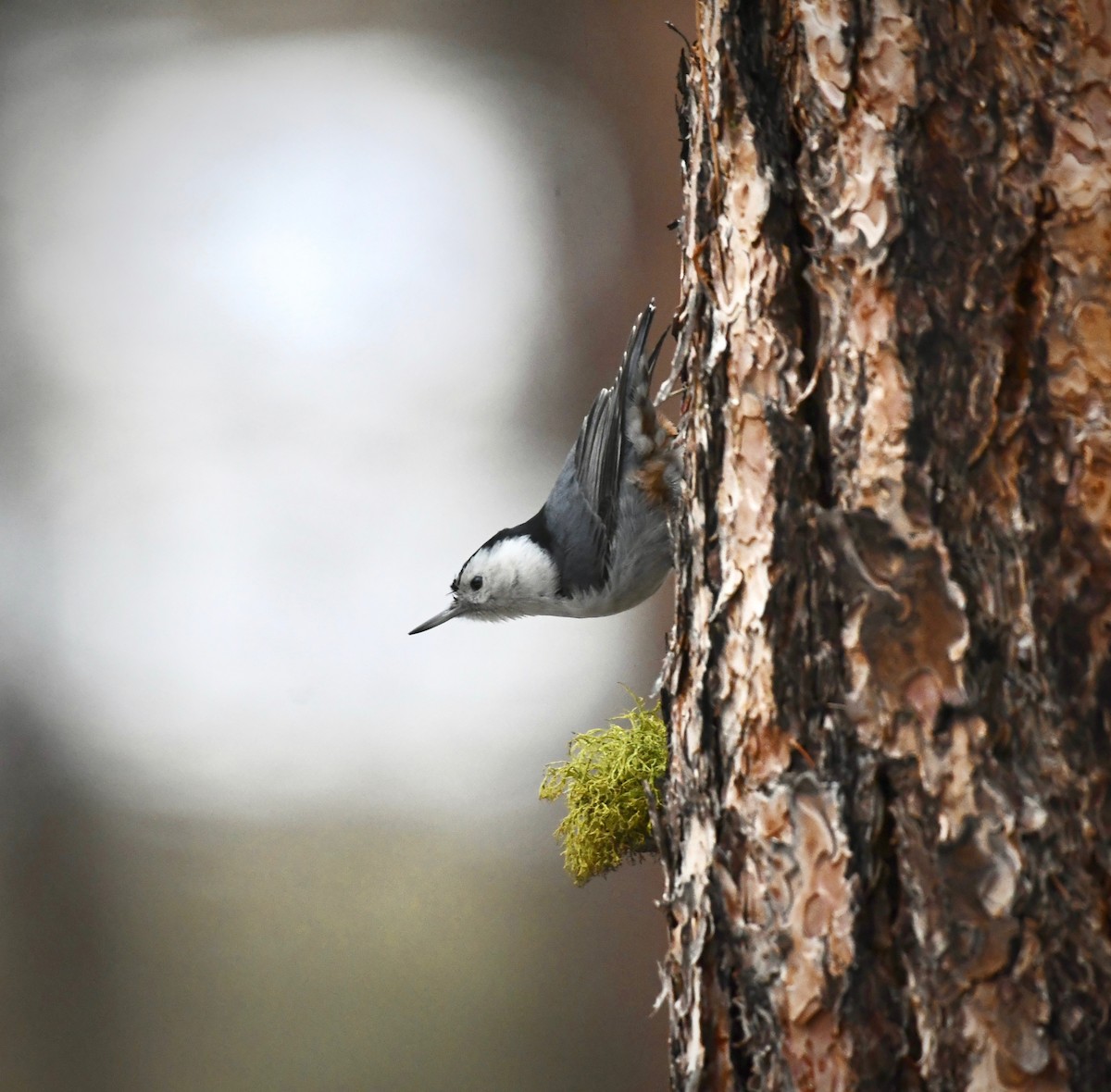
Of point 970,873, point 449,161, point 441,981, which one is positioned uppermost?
point 449,161

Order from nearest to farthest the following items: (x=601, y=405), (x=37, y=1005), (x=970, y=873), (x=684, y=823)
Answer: (x=970, y=873) → (x=684, y=823) → (x=601, y=405) → (x=37, y=1005)

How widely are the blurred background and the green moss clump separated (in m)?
0.84

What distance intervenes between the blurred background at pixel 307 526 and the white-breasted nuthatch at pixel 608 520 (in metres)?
0.55

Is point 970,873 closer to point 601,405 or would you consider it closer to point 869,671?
point 869,671

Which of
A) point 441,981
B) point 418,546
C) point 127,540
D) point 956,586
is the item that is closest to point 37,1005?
point 441,981

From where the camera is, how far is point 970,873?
22.0 inches

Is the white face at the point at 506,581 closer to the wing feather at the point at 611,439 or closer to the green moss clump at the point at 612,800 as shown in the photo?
the wing feather at the point at 611,439

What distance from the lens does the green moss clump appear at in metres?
0.80

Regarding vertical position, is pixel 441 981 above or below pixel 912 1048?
below

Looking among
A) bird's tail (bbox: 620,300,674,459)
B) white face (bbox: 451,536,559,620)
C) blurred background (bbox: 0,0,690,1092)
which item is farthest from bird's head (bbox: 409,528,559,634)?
blurred background (bbox: 0,0,690,1092)

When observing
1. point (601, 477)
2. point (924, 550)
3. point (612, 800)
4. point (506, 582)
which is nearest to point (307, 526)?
point (506, 582)

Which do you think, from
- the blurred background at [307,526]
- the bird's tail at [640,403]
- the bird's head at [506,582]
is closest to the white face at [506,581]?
the bird's head at [506,582]

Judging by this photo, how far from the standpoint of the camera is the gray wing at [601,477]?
1.05 m

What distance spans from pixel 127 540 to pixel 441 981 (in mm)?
921
